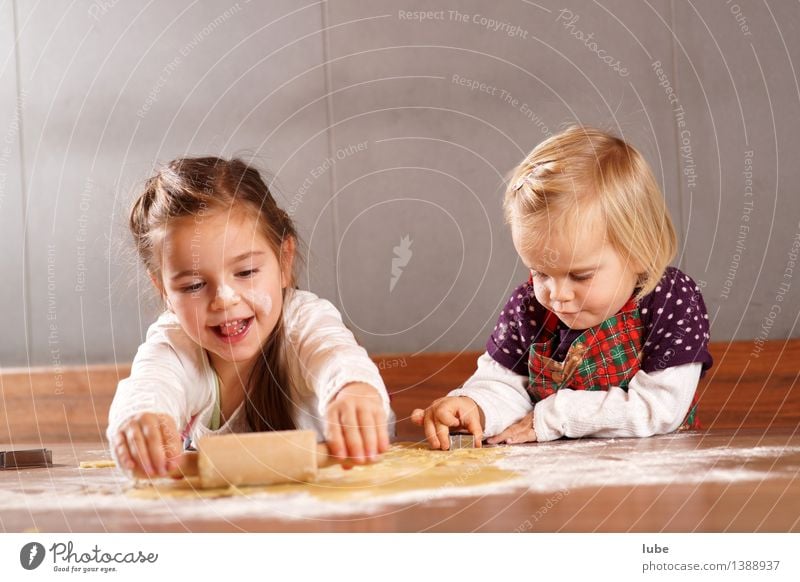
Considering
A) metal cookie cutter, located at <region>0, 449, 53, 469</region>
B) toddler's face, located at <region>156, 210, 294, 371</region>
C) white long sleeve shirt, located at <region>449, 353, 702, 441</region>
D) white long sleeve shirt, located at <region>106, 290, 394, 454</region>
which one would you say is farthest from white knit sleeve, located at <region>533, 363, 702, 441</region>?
metal cookie cutter, located at <region>0, 449, 53, 469</region>

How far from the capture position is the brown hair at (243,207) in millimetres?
702

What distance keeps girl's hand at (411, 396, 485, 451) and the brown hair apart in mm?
130

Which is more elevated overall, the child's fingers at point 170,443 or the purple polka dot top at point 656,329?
the purple polka dot top at point 656,329

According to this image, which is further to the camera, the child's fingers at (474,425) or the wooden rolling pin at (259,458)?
the child's fingers at (474,425)

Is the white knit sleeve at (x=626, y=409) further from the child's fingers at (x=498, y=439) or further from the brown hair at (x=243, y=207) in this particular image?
the brown hair at (x=243, y=207)

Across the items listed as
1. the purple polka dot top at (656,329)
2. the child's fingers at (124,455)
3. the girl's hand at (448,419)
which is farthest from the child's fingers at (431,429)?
the child's fingers at (124,455)

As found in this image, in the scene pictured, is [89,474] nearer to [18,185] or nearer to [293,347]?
[293,347]

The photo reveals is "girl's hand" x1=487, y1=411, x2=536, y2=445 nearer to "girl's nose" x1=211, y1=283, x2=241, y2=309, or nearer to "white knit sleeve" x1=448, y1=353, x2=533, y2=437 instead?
"white knit sleeve" x1=448, y1=353, x2=533, y2=437

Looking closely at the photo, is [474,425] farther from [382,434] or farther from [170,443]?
[170,443]

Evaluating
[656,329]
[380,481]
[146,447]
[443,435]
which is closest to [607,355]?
[656,329]

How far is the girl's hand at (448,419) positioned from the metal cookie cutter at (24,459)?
0.30 metres

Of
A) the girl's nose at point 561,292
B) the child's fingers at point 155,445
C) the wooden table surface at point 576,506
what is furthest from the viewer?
the girl's nose at point 561,292

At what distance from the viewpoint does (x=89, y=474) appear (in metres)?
0.63
